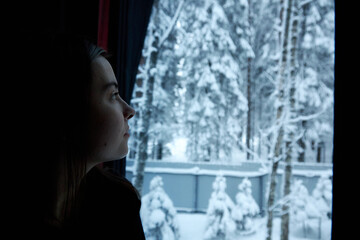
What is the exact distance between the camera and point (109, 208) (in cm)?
66

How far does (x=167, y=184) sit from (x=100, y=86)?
7.99 feet

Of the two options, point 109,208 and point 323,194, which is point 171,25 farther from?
point 109,208

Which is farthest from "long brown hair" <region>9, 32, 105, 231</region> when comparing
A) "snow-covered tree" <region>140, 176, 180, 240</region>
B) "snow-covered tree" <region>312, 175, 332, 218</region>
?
"snow-covered tree" <region>312, 175, 332, 218</region>

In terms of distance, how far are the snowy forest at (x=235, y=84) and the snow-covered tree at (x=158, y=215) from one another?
7.2 inches

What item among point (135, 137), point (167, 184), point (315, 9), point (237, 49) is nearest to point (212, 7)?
point (237, 49)

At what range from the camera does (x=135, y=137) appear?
2.80 meters

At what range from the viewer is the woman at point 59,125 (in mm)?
527

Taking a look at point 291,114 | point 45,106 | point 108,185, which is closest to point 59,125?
point 45,106

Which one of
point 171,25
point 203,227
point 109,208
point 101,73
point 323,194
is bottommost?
point 203,227

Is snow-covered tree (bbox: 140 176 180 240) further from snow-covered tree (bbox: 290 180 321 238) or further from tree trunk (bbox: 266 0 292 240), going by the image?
snow-covered tree (bbox: 290 180 321 238)

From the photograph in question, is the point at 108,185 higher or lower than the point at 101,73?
lower

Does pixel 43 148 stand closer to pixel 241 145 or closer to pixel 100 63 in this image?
pixel 100 63

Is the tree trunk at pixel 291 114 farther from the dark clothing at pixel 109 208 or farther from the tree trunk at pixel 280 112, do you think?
the dark clothing at pixel 109 208

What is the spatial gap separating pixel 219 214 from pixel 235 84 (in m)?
1.25
